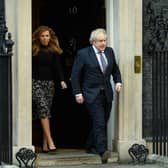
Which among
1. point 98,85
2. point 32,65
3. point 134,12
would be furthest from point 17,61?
point 134,12

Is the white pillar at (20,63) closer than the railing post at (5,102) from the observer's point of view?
No

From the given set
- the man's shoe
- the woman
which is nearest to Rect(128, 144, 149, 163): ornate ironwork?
the man's shoe

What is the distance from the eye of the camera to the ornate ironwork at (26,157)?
9867 millimetres

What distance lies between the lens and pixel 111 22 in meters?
10.6

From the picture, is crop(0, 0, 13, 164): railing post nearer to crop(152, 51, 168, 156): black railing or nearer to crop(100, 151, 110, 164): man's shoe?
crop(100, 151, 110, 164): man's shoe

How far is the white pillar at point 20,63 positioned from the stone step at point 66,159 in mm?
331

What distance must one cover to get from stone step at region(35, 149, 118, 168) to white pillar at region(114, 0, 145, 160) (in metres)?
0.34

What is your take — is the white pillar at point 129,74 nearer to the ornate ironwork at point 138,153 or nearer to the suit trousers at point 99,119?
the ornate ironwork at point 138,153

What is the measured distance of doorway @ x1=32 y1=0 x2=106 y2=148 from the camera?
11.4m

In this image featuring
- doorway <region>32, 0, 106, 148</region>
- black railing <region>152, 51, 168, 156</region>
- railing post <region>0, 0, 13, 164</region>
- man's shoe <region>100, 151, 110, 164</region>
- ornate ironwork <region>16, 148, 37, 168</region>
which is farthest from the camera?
doorway <region>32, 0, 106, 148</region>

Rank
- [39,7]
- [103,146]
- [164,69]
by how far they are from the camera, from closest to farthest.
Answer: [103,146], [164,69], [39,7]

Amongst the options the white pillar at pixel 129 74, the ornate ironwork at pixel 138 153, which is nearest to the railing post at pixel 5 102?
the white pillar at pixel 129 74

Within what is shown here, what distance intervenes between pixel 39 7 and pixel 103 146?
2.77 m

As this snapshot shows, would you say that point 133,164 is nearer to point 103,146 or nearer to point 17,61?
point 103,146
